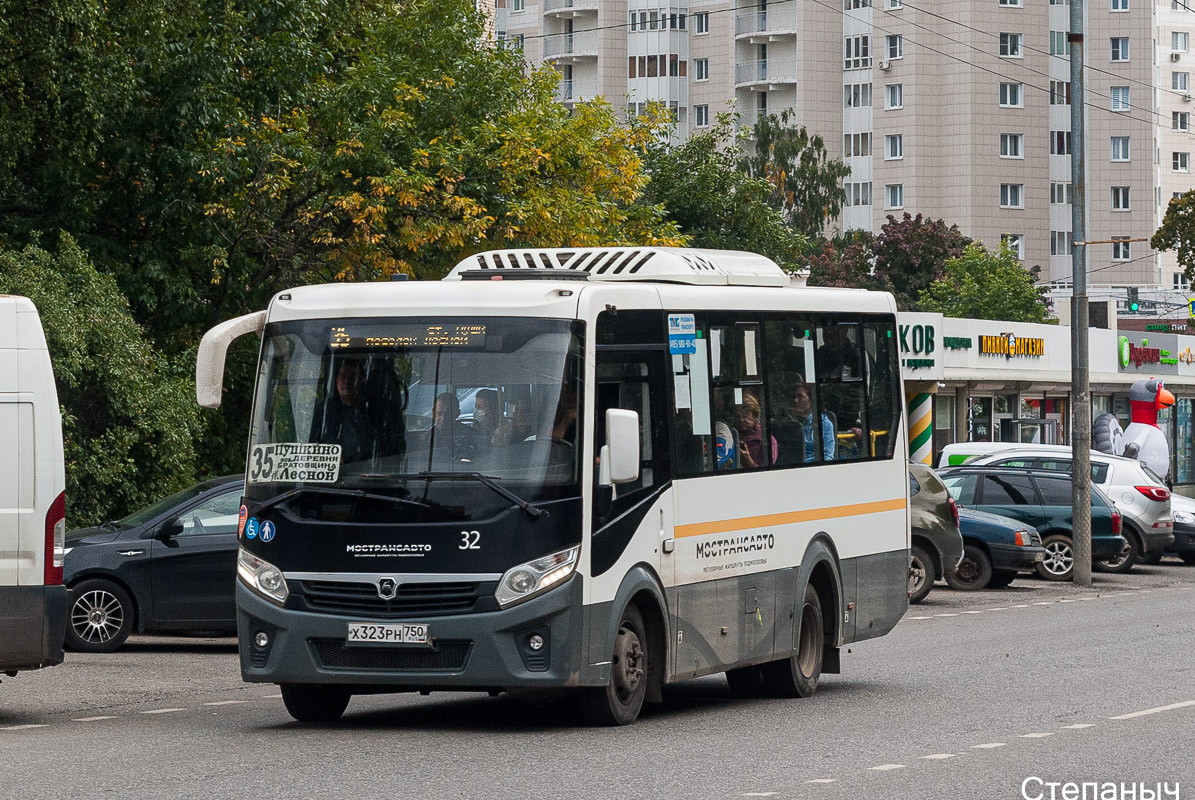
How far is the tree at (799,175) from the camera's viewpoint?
8631 centimetres

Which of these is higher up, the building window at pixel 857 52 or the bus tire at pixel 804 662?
the building window at pixel 857 52

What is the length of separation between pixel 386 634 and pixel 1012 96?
288 ft

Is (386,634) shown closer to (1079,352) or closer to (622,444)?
(622,444)

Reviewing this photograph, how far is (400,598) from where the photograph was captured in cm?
1098

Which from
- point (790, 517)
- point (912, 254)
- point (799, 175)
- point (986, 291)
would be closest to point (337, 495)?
point (790, 517)

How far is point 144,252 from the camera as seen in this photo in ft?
85.6

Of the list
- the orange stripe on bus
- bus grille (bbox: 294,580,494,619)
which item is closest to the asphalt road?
bus grille (bbox: 294,580,494,619)

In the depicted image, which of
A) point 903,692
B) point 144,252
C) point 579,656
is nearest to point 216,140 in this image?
point 144,252

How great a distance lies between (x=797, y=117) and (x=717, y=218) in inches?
1640

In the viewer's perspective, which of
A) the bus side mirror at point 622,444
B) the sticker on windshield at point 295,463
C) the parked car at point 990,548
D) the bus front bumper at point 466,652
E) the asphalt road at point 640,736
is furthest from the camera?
the parked car at point 990,548

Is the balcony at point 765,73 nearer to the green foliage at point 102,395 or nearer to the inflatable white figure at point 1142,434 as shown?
the inflatable white figure at point 1142,434

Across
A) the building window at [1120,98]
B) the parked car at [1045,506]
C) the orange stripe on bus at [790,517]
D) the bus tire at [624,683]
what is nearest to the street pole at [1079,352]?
the parked car at [1045,506]

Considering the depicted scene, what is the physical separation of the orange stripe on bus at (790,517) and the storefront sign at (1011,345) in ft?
95.4

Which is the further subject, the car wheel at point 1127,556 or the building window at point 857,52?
the building window at point 857,52
